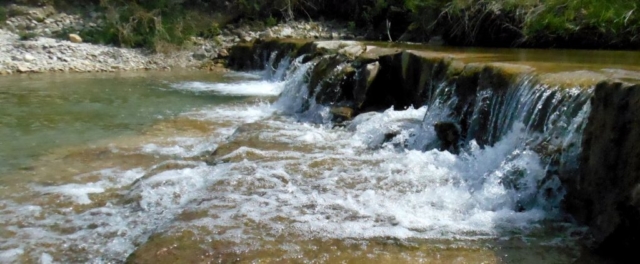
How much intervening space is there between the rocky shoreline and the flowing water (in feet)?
21.9

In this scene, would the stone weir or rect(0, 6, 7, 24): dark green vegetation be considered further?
rect(0, 6, 7, 24): dark green vegetation

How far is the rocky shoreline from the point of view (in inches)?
531

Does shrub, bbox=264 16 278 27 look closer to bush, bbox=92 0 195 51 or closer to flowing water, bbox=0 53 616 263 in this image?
bush, bbox=92 0 195 51

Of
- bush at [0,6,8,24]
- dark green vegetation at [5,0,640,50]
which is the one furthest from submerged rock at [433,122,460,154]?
bush at [0,6,8,24]

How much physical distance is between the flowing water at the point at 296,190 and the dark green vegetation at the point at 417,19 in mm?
3745

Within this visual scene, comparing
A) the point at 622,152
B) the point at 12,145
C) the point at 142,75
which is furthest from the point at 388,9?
the point at 622,152

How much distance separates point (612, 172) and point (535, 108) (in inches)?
53.5

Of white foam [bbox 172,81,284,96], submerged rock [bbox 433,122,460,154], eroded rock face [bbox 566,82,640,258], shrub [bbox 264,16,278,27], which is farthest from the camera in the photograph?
shrub [bbox 264,16,278,27]

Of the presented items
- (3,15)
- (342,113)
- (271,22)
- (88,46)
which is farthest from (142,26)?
(342,113)

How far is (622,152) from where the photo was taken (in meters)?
3.22

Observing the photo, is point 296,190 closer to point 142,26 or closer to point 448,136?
point 448,136

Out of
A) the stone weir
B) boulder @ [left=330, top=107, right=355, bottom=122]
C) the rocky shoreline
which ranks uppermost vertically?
the stone weir

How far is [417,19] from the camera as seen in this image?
13141mm

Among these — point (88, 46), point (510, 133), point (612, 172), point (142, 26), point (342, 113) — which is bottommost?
point (88, 46)
